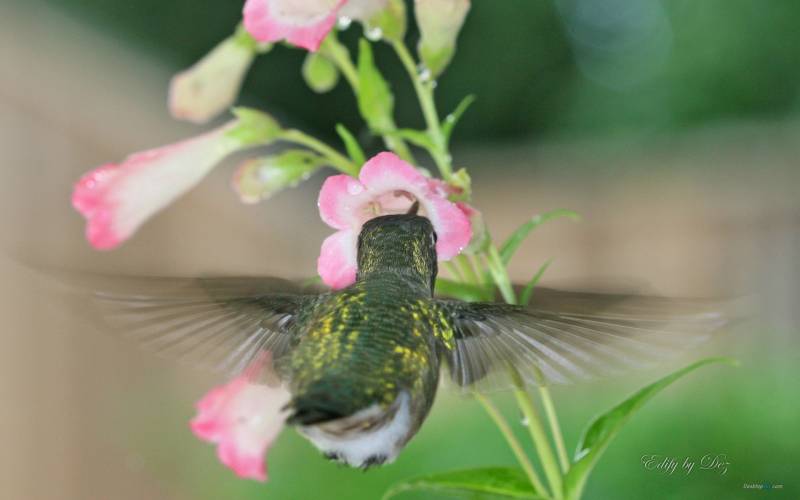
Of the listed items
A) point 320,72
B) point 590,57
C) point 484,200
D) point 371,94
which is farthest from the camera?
point 484,200

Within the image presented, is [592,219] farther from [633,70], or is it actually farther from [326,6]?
[326,6]

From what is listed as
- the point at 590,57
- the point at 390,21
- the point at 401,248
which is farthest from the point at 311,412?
the point at 590,57

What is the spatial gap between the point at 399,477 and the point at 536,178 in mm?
1566

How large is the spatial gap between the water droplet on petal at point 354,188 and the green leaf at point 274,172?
126mm

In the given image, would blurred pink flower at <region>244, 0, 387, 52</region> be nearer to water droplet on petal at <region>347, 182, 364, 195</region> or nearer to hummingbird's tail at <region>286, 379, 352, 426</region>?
water droplet on petal at <region>347, 182, 364, 195</region>

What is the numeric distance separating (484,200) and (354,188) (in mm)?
2576

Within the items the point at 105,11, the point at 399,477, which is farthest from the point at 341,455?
the point at 105,11

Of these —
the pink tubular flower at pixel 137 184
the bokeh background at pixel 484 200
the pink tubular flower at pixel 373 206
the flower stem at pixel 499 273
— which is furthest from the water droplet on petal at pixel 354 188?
the bokeh background at pixel 484 200

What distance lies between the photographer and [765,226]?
258 cm

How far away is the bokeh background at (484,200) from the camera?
6.17 feet

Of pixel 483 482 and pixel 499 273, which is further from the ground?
pixel 499 273

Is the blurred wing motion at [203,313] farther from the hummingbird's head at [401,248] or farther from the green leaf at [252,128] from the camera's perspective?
the green leaf at [252,128]

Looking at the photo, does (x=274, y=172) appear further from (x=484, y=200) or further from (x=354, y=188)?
(x=484, y=200)

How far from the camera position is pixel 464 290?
0.63 m
